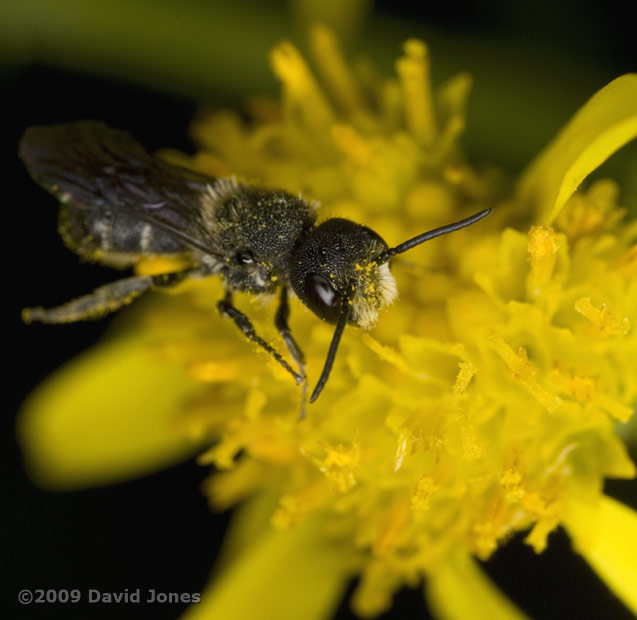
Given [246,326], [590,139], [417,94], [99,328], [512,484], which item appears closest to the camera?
[590,139]

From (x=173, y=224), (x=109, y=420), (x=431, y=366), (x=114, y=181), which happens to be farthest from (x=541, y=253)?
(x=109, y=420)

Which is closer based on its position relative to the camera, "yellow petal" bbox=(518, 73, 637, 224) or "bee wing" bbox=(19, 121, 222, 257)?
"yellow petal" bbox=(518, 73, 637, 224)

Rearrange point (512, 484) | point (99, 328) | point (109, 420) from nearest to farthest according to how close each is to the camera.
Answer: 1. point (512, 484)
2. point (109, 420)
3. point (99, 328)

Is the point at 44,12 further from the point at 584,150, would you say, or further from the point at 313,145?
the point at 584,150

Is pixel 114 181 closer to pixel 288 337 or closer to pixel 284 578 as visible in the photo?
pixel 288 337

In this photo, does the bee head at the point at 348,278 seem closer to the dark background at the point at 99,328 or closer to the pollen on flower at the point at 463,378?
A: the pollen on flower at the point at 463,378

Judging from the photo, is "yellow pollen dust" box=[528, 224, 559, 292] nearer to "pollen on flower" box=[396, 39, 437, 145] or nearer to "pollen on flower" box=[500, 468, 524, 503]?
"pollen on flower" box=[500, 468, 524, 503]

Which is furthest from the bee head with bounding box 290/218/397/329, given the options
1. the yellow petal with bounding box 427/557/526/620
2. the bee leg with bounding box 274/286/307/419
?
the yellow petal with bounding box 427/557/526/620
